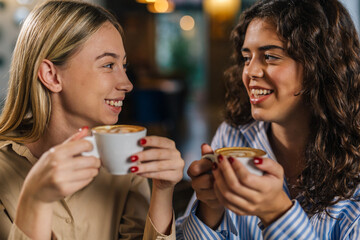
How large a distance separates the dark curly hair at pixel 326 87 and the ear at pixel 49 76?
0.89m

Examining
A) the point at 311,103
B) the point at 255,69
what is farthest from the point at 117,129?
the point at 311,103

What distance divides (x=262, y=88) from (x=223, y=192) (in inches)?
25.1

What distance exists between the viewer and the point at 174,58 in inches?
547

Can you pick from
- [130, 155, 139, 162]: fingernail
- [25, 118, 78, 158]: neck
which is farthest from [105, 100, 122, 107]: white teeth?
[130, 155, 139, 162]: fingernail

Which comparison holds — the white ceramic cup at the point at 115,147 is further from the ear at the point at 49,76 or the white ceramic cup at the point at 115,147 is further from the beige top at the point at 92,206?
the ear at the point at 49,76

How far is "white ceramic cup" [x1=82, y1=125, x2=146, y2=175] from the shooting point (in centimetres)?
100

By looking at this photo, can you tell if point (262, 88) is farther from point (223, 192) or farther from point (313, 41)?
point (223, 192)

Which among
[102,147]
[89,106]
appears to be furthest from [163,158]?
[89,106]

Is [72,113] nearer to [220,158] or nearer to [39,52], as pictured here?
[39,52]

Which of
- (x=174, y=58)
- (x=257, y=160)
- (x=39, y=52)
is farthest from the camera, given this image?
(x=174, y=58)

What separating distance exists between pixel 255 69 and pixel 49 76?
0.81 m

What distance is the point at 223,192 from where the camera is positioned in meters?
1.06

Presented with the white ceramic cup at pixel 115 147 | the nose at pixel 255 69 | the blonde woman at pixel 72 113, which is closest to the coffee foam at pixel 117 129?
the white ceramic cup at pixel 115 147

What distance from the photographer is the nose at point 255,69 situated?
1548mm
